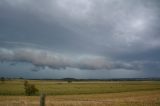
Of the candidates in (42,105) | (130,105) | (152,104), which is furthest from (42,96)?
(130,105)

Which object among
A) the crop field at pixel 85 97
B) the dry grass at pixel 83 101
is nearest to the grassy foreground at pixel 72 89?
the crop field at pixel 85 97

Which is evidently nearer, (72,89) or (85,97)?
(85,97)

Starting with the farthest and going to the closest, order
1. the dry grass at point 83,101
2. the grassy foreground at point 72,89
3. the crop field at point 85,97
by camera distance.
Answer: the grassy foreground at point 72,89 < the crop field at point 85,97 < the dry grass at point 83,101

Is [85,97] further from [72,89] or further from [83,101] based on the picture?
[72,89]

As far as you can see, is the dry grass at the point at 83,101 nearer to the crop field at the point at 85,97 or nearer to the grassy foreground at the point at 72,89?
the crop field at the point at 85,97

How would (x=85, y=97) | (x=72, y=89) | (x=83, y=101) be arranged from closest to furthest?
(x=83, y=101), (x=85, y=97), (x=72, y=89)

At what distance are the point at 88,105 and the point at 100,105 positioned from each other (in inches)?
31.7

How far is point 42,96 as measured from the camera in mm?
9781

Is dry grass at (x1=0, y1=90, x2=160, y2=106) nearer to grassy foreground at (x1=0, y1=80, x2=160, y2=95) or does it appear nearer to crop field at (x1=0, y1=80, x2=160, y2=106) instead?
crop field at (x1=0, y1=80, x2=160, y2=106)

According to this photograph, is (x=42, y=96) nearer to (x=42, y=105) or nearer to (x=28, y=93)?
(x=42, y=105)

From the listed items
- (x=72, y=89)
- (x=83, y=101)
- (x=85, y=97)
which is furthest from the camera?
(x=72, y=89)

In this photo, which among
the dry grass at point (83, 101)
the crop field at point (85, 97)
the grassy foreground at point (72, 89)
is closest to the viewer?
the dry grass at point (83, 101)

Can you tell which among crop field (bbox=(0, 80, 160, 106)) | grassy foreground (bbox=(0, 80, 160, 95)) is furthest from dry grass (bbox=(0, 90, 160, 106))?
grassy foreground (bbox=(0, 80, 160, 95))

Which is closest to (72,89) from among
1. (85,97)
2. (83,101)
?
(85,97)
